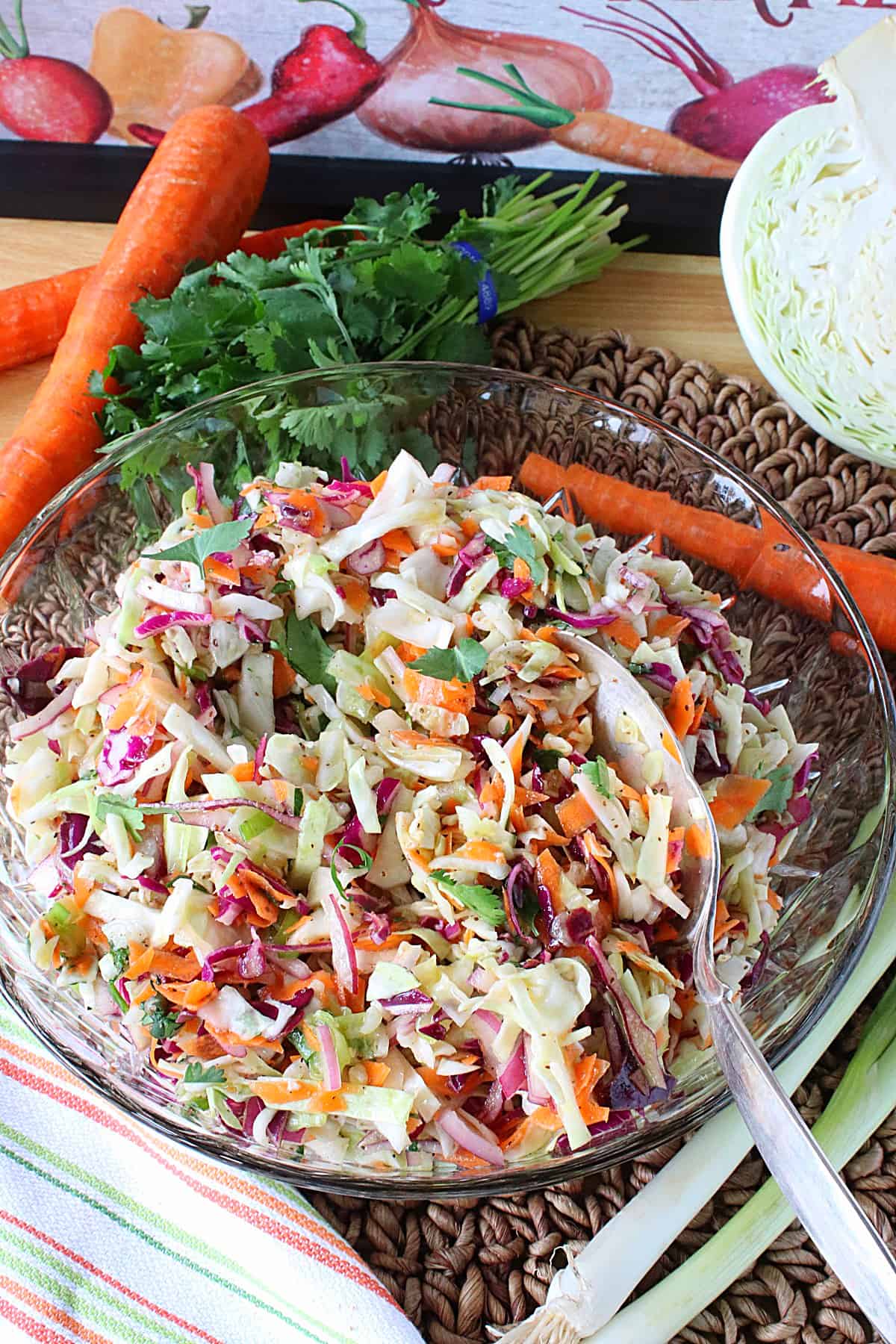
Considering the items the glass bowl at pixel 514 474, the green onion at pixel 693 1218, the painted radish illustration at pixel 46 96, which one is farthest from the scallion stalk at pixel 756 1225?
the painted radish illustration at pixel 46 96

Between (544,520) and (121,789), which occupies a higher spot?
(544,520)

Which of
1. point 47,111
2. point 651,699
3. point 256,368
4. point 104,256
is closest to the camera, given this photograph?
point 651,699

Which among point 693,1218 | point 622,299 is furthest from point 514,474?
point 693,1218

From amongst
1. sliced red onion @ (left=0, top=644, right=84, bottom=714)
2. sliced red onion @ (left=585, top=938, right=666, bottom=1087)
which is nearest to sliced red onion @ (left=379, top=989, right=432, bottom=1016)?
sliced red onion @ (left=585, top=938, right=666, bottom=1087)

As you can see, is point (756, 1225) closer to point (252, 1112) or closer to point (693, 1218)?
point (693, 1218)

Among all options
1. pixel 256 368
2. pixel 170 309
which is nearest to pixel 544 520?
pixel 256 368

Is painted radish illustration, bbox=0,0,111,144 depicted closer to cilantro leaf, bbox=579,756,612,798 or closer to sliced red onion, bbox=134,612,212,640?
sliced red onion, bbox=134,612,212,640

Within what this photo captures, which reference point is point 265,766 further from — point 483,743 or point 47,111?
point 47,111
